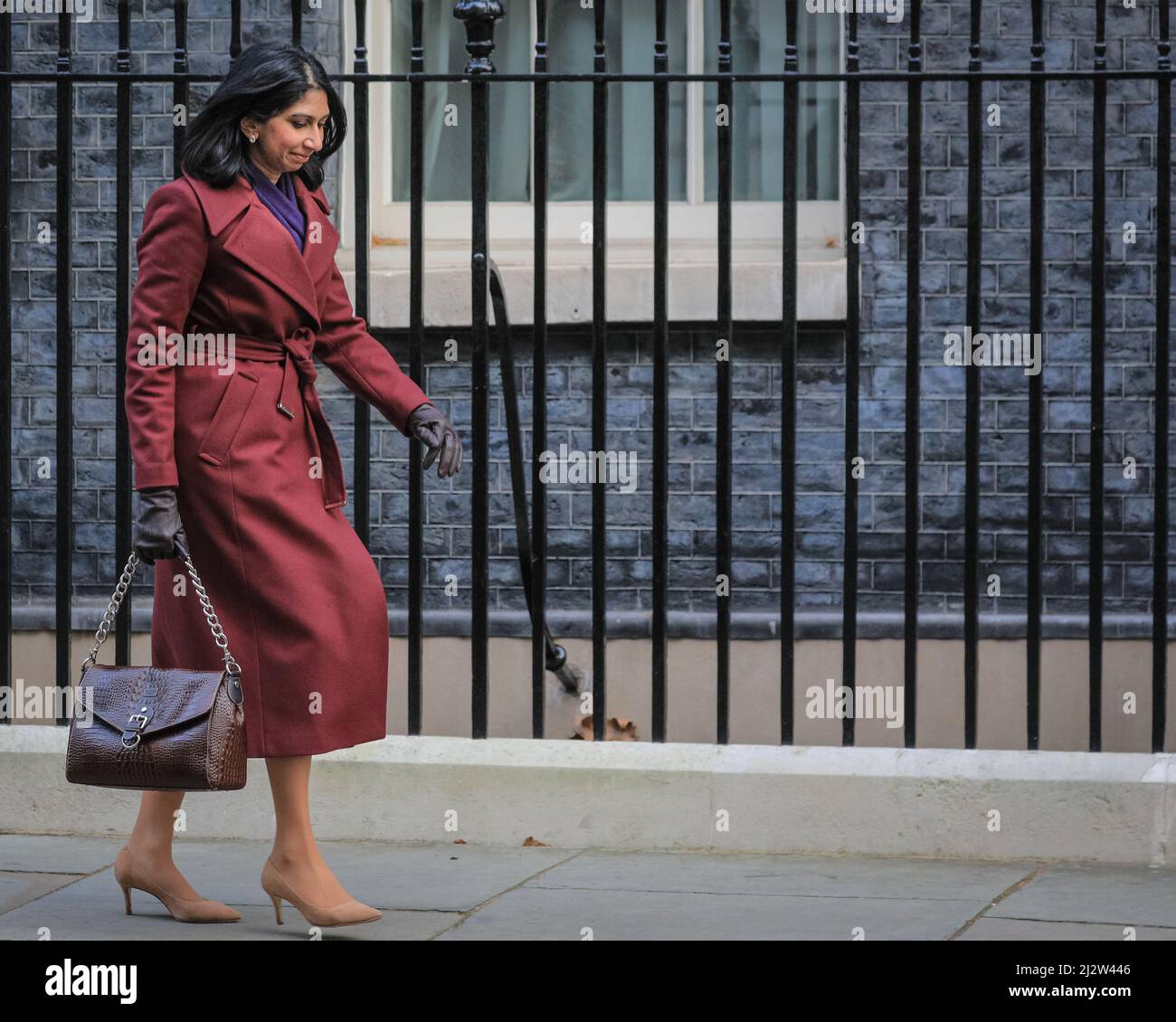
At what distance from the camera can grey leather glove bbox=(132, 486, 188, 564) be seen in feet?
13.4

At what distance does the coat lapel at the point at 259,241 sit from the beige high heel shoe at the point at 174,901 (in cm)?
142

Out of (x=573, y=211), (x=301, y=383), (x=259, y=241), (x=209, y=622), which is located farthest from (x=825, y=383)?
(x=209, y=622)

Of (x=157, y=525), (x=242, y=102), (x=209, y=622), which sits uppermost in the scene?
(x=242, y=102)

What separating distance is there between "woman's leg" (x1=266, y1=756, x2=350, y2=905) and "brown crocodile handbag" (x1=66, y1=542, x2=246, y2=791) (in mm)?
252

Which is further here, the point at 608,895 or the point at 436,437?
the point at 608,895

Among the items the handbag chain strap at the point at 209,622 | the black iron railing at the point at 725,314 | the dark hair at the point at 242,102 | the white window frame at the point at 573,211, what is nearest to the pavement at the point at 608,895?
the black iron railing at the point at 725,314

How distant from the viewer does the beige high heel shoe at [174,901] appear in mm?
4395

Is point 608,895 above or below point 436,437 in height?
below

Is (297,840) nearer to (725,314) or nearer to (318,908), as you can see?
(318,908)

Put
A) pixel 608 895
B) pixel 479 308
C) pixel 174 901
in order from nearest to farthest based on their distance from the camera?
pixel 174 901
pixel 608 895
pixel 479 308

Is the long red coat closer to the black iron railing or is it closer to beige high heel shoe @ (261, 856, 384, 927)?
beige high heel shoe @ (261, 856, 384, 927)

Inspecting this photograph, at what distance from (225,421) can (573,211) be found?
356 cm

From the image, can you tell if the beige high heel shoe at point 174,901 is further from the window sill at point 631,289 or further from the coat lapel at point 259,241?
the window sill at point 631,289

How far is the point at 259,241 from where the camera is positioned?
425 cm
